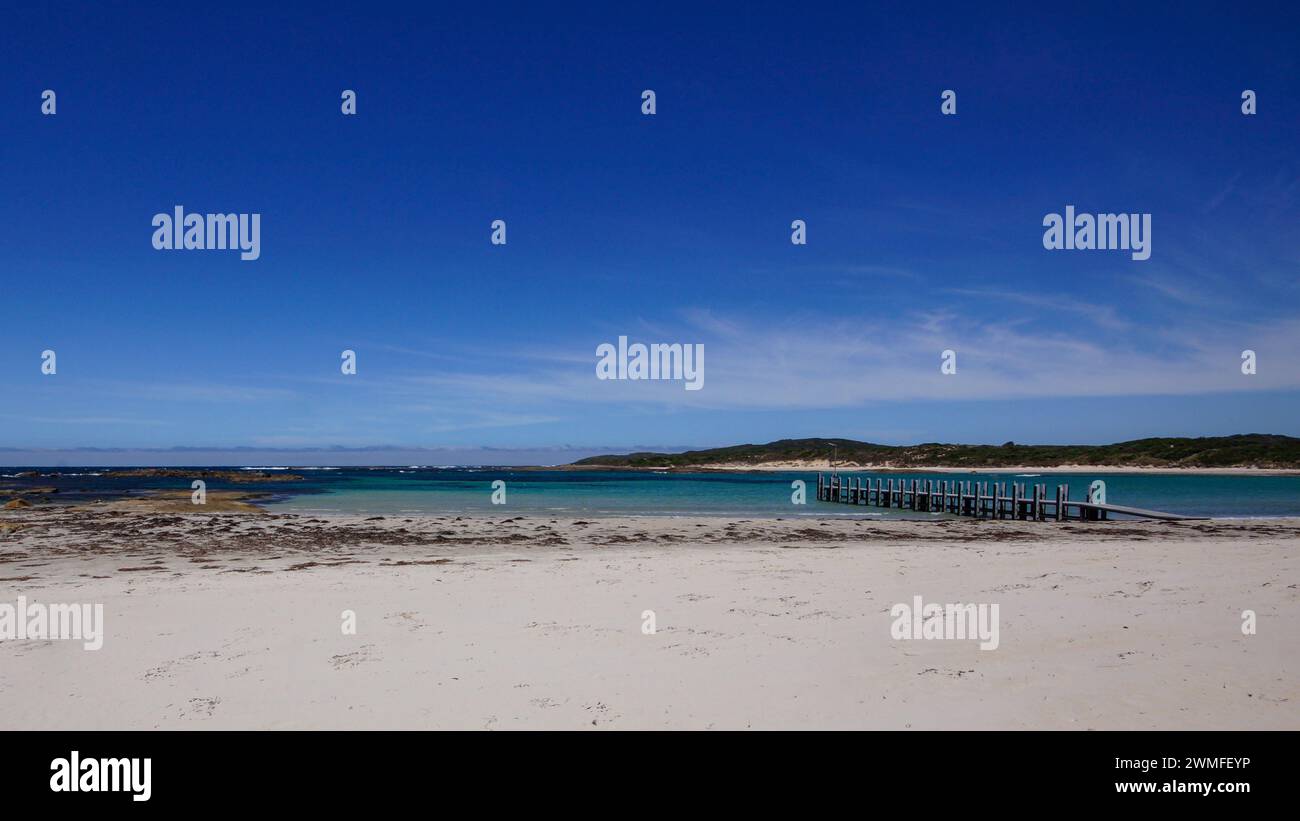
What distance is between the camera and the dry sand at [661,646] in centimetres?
625

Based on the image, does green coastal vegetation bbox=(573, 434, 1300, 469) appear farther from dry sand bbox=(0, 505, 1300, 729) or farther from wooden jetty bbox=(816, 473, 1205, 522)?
dry sand bbox=(0, 505, 1300, 729)

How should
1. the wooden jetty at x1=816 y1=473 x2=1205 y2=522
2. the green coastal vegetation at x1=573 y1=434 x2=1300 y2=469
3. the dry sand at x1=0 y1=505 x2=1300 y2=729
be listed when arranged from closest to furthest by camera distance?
the dry sand at x1=0 y1=505 x2=1300 y2=729 → the wooden jetty at x1=816 y1=473 x2=1205 y2=522 → the green coastal vegetation at x1=573 y1=434 x2=1300 y2=469

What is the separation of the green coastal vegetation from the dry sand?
200 ft

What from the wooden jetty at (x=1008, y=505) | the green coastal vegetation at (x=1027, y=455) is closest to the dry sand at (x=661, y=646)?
the wooden jetty at (x=1008, y=505)

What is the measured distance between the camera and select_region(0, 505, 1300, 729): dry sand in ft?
20.5

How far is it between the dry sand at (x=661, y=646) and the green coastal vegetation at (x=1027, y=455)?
6101 centimetres

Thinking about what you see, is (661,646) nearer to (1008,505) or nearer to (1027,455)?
(1008,505)

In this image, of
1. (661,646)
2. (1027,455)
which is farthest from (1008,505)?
(1027,455)

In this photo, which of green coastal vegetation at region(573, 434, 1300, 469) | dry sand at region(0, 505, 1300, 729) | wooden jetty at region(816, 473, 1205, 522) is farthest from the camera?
green coastal vegetation at region(573, 434, 1300, 469)

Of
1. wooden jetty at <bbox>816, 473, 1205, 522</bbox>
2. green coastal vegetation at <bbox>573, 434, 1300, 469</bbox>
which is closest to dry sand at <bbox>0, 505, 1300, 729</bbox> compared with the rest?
wooden jetty at <bbox>816, 473, 1205, 522</bbox>

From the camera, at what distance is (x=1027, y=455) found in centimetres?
13450
